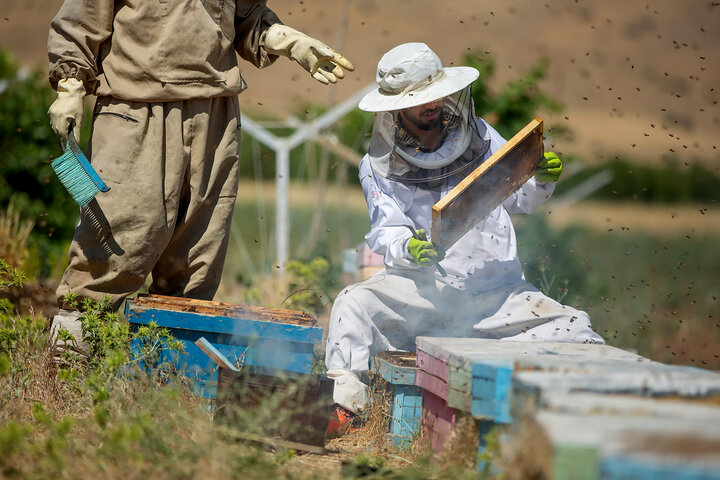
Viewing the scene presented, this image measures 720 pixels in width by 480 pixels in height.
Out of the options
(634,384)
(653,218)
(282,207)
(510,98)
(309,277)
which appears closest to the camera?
(634,384)

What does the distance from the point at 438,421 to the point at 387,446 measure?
325 millimetres

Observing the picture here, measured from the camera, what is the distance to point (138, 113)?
3.19 meters

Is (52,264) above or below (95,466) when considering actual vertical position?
below

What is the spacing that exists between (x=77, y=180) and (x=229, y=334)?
2.63 ft

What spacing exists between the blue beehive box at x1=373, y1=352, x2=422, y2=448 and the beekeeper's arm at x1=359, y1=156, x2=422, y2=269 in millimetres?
508

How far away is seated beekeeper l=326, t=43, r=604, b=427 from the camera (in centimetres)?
339

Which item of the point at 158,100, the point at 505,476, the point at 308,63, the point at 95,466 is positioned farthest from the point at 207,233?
the point at 505,476

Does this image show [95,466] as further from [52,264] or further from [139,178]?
[52,264]

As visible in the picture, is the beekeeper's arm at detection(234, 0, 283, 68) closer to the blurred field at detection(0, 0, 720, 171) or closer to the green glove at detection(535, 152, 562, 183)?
the green glove at detection(535, 152, 562, 183)

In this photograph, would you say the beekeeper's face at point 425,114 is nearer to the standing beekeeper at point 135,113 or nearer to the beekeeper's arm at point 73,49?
the standing beekeeper at point 135,113

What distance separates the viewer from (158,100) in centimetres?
318

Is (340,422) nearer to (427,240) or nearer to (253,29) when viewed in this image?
(427,240)

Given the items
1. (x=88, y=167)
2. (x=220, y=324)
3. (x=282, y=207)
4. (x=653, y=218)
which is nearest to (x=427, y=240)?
(x=220, y=324)

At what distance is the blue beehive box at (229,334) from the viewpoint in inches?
118
